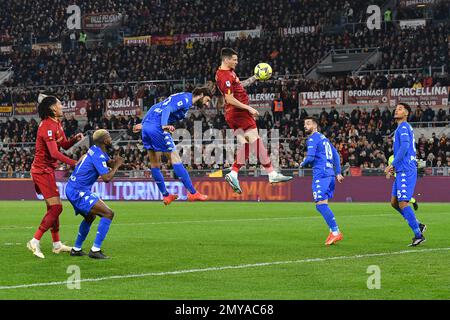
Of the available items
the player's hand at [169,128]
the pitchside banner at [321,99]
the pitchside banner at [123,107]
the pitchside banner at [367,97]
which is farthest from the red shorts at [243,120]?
the pitchside banner at [123,107]

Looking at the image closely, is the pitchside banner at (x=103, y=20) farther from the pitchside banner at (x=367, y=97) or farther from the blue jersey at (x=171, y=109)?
the blue jersey at (x=171, y=109)

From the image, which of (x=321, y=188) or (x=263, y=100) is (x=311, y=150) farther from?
(x=263, y=100)

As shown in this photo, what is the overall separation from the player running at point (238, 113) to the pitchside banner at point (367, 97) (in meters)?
27.4

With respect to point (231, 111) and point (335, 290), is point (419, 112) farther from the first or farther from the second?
point (335, 290)

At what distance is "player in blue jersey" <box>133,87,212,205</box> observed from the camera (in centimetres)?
1566

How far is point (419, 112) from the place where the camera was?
4106 cm

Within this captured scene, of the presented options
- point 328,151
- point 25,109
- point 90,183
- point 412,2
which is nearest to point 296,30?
point 412,2

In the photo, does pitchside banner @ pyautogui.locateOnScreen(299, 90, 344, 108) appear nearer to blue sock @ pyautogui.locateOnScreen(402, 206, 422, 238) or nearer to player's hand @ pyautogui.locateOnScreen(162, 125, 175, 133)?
blue sock @ pyautogui.locateOnScreen(402, 206, 422, 238)

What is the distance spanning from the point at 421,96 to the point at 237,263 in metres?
30.3

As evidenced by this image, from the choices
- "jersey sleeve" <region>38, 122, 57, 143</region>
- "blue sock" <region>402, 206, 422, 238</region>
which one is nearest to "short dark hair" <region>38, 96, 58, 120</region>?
"jersey sleeve" <region>38, 122, 57, 143</region>

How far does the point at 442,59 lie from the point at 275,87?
8900 millimetres

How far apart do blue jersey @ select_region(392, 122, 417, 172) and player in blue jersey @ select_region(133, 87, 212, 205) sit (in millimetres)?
3652

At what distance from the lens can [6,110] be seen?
54344mm
